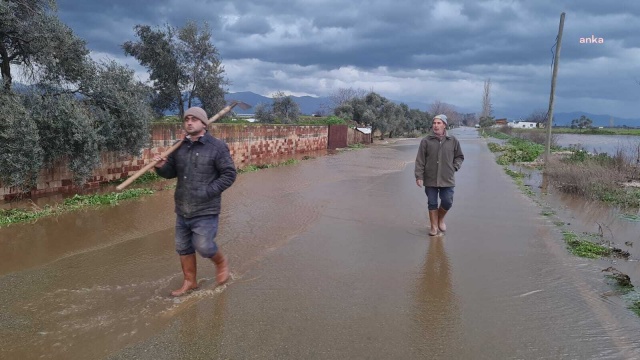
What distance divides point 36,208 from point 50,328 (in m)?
4.78

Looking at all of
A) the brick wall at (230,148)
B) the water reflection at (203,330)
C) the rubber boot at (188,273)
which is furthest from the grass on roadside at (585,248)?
the brick wall at (230,148)

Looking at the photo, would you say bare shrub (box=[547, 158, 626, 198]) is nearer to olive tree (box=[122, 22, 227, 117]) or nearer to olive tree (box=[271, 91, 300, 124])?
olive tree (box=[122, 22, 227, 117])

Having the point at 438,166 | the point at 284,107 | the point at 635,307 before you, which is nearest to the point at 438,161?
the point at 438,166

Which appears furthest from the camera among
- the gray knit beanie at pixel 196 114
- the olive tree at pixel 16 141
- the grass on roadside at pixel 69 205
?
the grass on roadside at pixel 69 205

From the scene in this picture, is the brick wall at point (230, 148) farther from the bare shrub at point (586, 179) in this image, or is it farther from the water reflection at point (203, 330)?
the bare shrub at point (586, 179)

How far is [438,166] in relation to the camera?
22.4ft

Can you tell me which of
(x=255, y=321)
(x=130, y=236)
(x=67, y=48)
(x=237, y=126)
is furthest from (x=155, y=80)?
(x=255, y=321)

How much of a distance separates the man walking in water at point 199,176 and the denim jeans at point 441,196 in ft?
12.0

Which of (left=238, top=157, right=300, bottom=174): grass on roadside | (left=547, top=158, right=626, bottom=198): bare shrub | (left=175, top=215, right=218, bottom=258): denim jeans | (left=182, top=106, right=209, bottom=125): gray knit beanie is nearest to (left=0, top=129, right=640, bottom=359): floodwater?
(left=175, top=215, right=218, bottom=258): denim jeans

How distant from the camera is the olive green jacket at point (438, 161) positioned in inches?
269

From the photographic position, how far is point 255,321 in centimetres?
393

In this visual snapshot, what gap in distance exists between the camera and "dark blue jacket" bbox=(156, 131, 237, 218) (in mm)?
4262

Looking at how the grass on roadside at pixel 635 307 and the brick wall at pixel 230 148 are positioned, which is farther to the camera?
the brick wall at pixel 230 148

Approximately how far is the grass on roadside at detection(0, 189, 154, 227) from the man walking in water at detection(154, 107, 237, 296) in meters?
4.20
